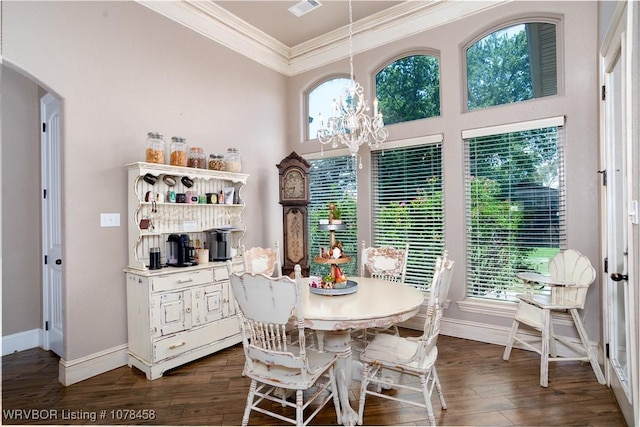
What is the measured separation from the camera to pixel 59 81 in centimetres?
278

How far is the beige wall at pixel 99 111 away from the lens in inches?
109

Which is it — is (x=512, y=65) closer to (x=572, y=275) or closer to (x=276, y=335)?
(x=572, y=275)

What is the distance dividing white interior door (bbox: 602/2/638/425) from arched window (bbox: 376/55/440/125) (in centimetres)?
160

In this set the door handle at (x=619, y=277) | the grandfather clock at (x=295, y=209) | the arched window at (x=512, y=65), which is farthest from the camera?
the grandfather clock at (x=295, y=209)

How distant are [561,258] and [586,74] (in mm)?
1643

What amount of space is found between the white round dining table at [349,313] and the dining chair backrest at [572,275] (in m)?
1.30

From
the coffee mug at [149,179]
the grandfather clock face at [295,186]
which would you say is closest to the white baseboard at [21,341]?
the coffee mug at [149,179]

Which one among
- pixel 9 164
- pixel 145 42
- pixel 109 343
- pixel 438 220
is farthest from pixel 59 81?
pixel 438 220

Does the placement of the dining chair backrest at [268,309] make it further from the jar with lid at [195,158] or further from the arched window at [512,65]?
the arched window at [512,65]

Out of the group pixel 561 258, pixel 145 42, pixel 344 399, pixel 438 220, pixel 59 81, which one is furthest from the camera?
pixel 438 220

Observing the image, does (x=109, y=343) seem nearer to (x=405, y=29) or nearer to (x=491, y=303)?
(x=491, y=303)

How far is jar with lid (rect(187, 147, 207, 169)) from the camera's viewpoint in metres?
3.53

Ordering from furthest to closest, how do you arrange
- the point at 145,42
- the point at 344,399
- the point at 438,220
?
the point at 438,220 → the point at 145,42 → the point at 344,399

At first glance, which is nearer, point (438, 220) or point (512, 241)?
point (512, 241)
